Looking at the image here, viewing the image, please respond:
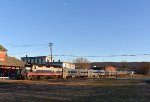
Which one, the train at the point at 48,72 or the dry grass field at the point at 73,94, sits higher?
the train at the point at 48,72

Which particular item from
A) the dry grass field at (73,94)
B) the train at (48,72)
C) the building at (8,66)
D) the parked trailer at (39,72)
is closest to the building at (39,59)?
the train at (48,72)

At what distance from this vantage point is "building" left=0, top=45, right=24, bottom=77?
254ft

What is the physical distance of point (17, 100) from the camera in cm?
2503

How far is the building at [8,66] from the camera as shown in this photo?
254 ft

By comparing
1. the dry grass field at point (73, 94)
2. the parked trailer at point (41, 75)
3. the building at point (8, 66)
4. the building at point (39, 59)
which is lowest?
the dry grass field at point (73, 94)

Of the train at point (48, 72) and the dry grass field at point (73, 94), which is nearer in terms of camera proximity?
the dry grass field at point (73, 94)

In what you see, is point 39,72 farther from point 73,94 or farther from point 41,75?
point 73,94

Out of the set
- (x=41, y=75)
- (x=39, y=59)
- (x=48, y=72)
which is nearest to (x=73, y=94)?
(x=41, y=75)

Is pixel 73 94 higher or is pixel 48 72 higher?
pixel 48 72

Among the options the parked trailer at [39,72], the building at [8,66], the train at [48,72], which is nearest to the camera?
the parked trailer at [39,72]

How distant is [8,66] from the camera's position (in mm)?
78750

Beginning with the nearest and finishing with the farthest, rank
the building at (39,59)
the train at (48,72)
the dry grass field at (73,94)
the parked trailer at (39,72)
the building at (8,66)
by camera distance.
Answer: the dry grass field at (73,94) → the parked trailer at (39,72) → the train at (48,72) → the building at (8,66) → the building at (39,59)

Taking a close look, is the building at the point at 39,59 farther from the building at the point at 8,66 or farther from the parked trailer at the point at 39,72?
the building at the point at 8,66

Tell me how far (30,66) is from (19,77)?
137 inches
